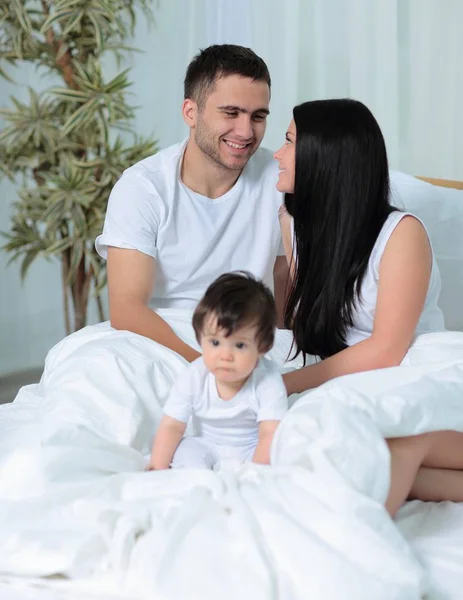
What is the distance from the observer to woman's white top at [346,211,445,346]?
6.14 ft

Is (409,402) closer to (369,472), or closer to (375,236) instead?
(369,472)

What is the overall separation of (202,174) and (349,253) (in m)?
0.61

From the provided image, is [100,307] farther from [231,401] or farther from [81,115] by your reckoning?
[231,401]

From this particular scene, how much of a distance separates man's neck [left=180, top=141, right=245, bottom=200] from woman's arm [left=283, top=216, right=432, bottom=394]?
66 cm

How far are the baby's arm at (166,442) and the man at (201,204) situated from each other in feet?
1.93

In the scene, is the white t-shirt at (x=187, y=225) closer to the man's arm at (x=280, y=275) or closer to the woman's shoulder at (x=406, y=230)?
the man's arm at (x=280, y=275)

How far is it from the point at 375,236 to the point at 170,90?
222cm

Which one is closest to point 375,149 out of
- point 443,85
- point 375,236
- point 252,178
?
point 375,236

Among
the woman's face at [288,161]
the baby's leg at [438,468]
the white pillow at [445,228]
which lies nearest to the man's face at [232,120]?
the woman's face at [288,161]

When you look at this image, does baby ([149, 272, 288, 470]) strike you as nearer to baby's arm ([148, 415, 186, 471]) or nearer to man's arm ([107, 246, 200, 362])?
baby's arm ([148, 415, 186, 471])

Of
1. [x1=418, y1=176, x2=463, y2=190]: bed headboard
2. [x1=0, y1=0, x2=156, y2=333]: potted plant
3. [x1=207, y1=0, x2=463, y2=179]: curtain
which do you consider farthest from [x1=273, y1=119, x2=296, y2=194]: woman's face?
[x1=0, y1=0, x2=156, y2=333]: potted plant

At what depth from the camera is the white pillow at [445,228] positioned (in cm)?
258

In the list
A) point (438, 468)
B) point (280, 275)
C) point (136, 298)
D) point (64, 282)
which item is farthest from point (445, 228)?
point (64, 282)

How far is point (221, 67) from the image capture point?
2.31 meters
